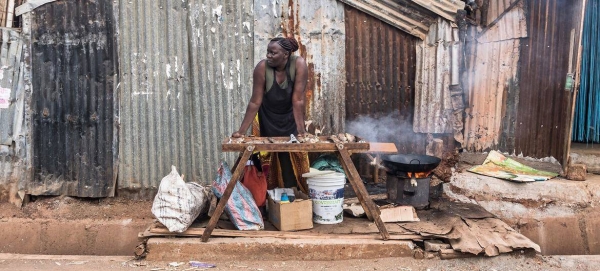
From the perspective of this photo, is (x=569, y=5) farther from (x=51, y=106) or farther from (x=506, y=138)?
(x=51, y=106)

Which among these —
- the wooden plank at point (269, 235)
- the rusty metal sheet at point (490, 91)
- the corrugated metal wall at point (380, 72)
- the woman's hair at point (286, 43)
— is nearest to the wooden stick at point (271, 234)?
the wooden plank at point (269, 235)

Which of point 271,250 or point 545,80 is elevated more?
point 545,80

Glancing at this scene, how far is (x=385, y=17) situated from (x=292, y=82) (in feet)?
6.55

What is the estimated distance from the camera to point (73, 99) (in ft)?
22.9

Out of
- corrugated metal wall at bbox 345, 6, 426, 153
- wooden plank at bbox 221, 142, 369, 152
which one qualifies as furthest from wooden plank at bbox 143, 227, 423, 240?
corrugated metal wall at bbox 345, 6, 426, 153

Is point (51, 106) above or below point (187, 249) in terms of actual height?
above

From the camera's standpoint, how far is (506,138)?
7148mm

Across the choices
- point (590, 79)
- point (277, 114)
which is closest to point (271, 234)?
point (277, 114)

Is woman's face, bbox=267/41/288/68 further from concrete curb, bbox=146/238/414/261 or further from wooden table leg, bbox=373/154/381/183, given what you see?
wooden table leg, bbox=373/154/381/183

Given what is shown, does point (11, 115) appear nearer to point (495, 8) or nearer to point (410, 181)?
point (410, 181)

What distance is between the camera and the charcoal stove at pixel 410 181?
19.4 feet

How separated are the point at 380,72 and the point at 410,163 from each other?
1.62 meters

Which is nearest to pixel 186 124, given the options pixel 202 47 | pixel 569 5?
pixel 202 47

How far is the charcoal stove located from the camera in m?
5.90
